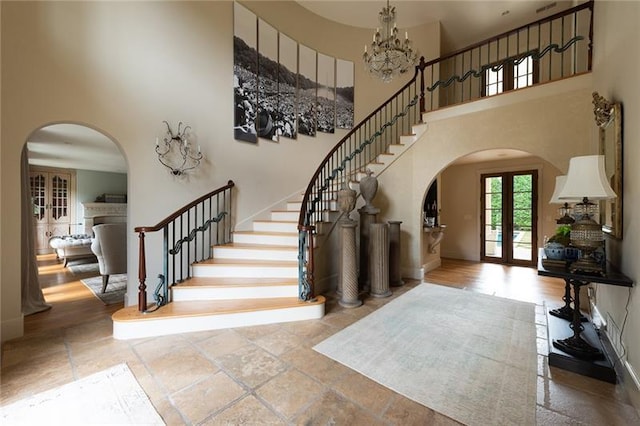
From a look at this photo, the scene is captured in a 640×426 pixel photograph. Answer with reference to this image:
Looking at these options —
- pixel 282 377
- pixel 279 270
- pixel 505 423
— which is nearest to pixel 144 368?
pixel 282 377

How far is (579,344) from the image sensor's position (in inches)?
85.1

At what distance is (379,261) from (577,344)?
2.11m

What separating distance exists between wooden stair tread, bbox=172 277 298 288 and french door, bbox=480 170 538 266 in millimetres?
5648

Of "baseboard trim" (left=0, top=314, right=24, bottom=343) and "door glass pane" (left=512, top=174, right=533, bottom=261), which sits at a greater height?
"door glass pane" (left=512, top=174, right=533, bottom=261)

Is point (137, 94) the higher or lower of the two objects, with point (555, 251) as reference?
higher

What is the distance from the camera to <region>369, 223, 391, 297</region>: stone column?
3.80m

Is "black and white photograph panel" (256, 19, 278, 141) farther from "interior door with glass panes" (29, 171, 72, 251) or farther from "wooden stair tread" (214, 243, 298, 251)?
"interior door with glass panes" (29, 171, 72, 251)

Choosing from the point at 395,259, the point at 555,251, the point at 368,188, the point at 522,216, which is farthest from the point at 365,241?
the point at 522,216

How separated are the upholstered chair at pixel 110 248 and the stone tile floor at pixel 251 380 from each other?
4.68ft

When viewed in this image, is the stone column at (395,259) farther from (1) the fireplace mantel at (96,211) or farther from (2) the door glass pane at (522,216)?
(1) the fireplace mantel at (96,211)

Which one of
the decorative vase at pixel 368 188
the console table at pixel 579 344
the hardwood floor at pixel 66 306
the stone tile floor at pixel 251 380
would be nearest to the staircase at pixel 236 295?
the stone tile floor at pixel 251 380

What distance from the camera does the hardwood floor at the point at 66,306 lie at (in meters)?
2.98

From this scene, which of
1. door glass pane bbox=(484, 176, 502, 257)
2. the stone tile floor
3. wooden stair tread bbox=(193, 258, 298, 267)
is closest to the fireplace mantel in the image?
wooden stair tread bbox=(193, 258, 298, 267)

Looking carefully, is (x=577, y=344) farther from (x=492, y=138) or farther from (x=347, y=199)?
(x=492, y=138)
